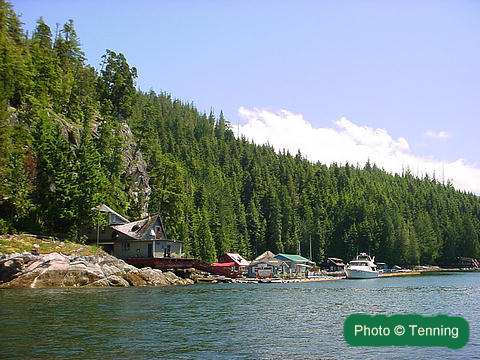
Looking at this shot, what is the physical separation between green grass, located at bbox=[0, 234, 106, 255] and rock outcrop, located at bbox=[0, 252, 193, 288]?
106cm

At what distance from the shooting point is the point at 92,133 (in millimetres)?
79375

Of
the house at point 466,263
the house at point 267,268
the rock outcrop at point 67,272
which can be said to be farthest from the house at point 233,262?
the house at point 466,263

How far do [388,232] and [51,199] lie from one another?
107 meters

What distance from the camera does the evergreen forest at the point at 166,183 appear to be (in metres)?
55.7

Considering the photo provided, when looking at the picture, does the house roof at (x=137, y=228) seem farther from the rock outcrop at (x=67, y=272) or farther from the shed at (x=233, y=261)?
the shed at (x=233, y=261)

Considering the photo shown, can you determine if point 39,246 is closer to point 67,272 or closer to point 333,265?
point 67,272

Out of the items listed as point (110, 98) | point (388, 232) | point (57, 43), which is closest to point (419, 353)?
point (110, 98)

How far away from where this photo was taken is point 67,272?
145ft

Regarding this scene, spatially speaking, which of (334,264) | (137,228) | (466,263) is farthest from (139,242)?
(466,263)

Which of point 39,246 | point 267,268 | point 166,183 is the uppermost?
point 166,183

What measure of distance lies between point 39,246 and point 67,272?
204 inches

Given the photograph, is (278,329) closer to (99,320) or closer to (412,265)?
(99,320)

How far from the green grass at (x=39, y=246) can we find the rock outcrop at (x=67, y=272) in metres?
1.06

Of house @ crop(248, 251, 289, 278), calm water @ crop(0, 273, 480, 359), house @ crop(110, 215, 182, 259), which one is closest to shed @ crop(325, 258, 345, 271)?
house @ crop(248, 251, 289, 278)
